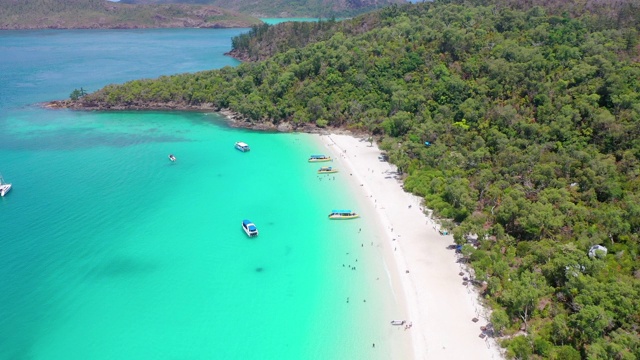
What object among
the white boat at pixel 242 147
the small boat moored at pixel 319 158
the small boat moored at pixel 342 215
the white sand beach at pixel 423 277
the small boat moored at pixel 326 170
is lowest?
the white sand beach at pixel 423 277

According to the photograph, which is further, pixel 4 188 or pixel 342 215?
pixel 4 188

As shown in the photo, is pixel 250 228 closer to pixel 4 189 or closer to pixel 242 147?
pixel 242 147

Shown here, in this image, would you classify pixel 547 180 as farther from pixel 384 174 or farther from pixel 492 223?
pixel 384 174

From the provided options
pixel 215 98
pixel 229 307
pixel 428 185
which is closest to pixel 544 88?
pixel 428 185

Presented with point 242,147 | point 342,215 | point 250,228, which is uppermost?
point 242,147

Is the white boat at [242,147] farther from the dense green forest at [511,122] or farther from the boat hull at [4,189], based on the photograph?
the boat hull at [4,189]

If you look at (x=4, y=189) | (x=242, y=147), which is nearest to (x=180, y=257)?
(x=4, y=189)

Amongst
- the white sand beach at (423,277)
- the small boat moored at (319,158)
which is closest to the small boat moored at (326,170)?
the white sand beach at (423,277)
